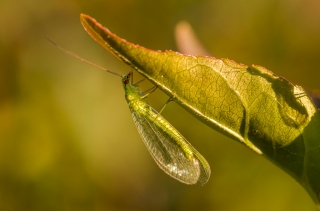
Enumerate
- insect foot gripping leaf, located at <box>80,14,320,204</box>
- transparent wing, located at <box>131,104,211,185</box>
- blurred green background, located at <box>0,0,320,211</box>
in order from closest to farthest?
1. insect foot gripping leaf, located at <box>80,14,320,204</box>
2. transparent wing, located at <box>131,104,211,185</box>
3. blurred green background, located at <box>0,0,320,211</box>

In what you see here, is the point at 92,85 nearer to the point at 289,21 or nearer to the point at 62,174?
the point at 62,174

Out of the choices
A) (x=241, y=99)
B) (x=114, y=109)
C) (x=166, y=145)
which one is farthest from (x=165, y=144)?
(x=241, y=99)

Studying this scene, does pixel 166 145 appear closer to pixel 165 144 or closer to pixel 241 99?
pixel 165 144

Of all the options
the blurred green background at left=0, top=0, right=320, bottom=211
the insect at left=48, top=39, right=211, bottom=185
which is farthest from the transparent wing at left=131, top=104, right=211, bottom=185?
the blurred green background at left=0, top=0, right=320, bottom=211

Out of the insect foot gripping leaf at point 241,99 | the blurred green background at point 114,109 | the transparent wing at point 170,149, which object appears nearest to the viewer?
the insect foot gripping leaf at point 241,99

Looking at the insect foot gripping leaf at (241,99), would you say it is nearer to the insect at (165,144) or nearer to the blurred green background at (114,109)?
the insect at (165,144)

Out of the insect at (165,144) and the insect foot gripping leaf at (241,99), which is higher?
the insect foot gripping leaf at (241,99)

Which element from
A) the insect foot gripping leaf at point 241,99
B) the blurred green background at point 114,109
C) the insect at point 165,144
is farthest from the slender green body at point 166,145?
the insect foot gripping leaf at point 241,99

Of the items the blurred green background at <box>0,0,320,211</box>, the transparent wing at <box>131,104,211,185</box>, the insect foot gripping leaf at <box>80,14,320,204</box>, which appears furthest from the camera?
the blurred green background at <box>0,0,320,211</box>

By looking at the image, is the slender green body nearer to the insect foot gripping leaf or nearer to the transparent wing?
the transparent wing
